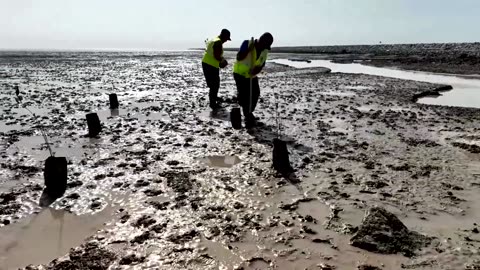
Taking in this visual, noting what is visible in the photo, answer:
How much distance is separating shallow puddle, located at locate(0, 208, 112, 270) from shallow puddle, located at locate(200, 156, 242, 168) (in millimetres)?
2320

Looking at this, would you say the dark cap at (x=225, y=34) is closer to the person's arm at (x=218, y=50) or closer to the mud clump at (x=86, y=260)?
the person's arm at (x=218, y=50)

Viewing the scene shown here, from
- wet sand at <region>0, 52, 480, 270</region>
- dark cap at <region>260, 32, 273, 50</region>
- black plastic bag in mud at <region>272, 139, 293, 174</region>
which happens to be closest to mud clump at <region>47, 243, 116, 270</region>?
wet sand at <region>0, 52, 480, 270</region>

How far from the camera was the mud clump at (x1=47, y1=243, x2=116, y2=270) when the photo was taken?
12.8 ft

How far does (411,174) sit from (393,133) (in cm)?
297

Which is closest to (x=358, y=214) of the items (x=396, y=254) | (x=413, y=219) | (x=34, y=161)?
(x=413, y=219)

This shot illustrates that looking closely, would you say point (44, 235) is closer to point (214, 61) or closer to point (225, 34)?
point (225, 34)

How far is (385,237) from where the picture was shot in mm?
4270

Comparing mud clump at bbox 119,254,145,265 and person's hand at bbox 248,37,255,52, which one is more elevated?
person's hand at bbox 248,37,255,52

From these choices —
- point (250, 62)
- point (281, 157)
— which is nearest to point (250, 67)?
point (250, 62)

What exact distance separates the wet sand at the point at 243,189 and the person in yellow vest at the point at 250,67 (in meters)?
0.64

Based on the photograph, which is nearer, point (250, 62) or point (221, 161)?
point (221, 161)

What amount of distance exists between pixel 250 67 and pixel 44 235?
695 cm

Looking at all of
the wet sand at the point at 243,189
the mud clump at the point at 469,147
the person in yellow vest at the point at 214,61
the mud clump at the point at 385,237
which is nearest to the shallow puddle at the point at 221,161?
the wet sand at the point at 243,189

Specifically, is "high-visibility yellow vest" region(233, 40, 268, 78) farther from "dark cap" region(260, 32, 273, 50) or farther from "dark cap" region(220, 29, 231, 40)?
"dark cap" region(220, 29, 231, 40)
